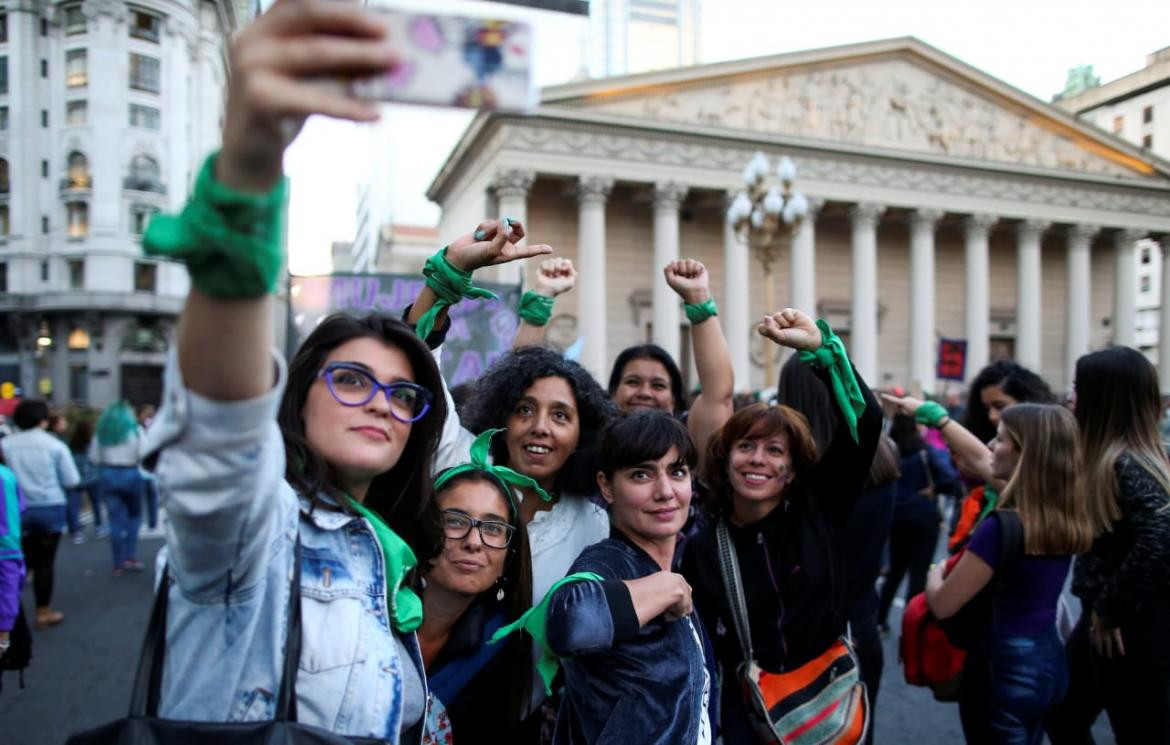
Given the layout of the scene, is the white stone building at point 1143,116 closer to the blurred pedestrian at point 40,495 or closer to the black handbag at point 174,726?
the black handbag at point 174,726

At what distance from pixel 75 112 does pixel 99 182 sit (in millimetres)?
2944

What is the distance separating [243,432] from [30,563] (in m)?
7.52

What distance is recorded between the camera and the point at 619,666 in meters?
1.87

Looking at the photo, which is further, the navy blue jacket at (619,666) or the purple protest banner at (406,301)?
the purple protest banner at (406,301)

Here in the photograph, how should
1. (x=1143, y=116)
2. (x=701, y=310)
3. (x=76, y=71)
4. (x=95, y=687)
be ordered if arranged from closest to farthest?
1. (x=701, y=310)
2. (x=95, y=687)
3. (x=1143, y=116)
4. (x=76, y=71)

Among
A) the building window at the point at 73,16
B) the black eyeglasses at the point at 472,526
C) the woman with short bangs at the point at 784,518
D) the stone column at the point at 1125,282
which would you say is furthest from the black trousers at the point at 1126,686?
the stone column at the point at 1125,282

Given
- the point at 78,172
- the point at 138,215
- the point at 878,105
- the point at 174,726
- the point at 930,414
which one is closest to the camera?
the point at 174,726

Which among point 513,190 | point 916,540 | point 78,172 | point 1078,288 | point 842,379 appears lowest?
point 916,540

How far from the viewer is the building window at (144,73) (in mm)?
31516

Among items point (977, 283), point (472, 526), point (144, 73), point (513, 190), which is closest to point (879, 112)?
point (977, 283)

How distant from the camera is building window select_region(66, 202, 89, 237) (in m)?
32.4

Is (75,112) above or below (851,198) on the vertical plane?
above

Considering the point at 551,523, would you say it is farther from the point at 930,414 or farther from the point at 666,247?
the point at 666,247

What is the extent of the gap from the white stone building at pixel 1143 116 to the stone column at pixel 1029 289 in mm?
4824
